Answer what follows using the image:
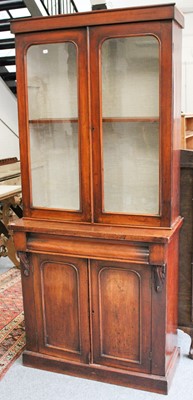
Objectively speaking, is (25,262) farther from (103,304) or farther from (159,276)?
(159,276)

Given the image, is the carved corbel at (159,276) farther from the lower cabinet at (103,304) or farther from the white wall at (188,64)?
the white wall at (188,64)

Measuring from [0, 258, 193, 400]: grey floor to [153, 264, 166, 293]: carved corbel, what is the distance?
56 centimetres

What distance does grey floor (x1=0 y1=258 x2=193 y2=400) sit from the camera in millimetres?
2232

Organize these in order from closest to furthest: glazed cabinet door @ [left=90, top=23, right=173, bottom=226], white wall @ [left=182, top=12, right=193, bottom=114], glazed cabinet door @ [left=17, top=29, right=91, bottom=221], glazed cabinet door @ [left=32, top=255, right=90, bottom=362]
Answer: glazed cabinet door @ [left=90, top=23, right=173, bottom=226]
glazed cabinet door @ [left=17, top=29, right=91, bottom=221]
glazed cabinet door @ [left=32, top=255, right=90, bottom=362]
white wall @ [left=182, top=12, right=193, bottom=114]

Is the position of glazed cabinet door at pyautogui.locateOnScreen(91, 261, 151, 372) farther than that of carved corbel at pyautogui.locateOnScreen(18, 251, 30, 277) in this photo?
No

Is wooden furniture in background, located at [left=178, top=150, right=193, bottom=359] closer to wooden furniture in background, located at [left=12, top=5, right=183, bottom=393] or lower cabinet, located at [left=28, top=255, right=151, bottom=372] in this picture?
wooden furniture in background, located at [left=12, top=5, right=183, bottom=393]

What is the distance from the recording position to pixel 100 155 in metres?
2.17

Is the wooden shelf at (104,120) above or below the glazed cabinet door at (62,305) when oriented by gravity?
above

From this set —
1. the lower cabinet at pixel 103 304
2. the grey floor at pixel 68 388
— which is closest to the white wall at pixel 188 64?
the lower cabinet at pixel 103 304

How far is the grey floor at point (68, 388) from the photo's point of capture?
2.23m

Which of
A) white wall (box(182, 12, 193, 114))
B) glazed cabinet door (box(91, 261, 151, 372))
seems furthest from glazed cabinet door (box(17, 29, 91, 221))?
white wall (box(182, 12, 193, 114))

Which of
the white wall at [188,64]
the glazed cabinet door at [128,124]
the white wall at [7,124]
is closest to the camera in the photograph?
the glazed cabinet door at [128,124]

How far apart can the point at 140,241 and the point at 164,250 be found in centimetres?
12

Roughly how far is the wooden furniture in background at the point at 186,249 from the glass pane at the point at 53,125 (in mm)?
588
